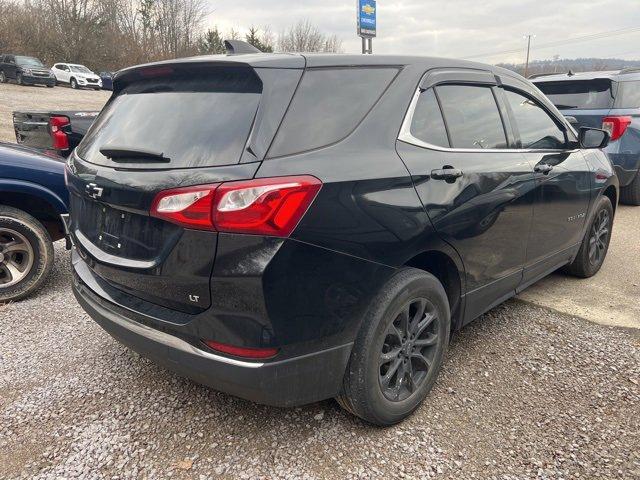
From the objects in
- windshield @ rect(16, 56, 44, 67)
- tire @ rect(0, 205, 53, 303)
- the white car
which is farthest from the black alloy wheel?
the white car

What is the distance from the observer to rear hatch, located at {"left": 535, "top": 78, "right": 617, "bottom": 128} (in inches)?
267

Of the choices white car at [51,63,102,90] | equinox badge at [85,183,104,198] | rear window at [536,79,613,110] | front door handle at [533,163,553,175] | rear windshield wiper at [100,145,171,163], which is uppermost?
white car at [51,63,102,90]

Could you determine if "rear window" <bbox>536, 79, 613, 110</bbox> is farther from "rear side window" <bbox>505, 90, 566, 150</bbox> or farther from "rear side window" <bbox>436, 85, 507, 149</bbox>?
"rear side window" <bbox>436, 85, 507, 149</bbox>

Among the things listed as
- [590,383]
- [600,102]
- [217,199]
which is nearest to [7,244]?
[217,199]

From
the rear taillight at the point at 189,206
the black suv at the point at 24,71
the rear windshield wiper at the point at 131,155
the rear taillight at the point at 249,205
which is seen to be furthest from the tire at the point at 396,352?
the black suv at the point at 24,71

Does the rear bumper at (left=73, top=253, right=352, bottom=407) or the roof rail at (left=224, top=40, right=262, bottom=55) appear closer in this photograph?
the rear bumper at (left=73, top=253, right=352, bottom=407)

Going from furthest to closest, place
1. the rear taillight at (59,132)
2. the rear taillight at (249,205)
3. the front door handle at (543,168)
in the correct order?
the rear taillight at (59,132)
the front door handle at (543,168)
the rear taillight at (249,205)

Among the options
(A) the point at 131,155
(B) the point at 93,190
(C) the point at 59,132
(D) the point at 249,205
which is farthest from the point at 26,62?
(D) the point at 249,205

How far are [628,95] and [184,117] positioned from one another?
22.7ft

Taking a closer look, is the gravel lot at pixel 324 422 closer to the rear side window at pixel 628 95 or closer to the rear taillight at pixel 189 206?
the rear taillight at pixel 189 206

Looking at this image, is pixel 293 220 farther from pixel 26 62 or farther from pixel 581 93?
pixel 26 62

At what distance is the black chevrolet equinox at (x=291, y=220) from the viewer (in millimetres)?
1882

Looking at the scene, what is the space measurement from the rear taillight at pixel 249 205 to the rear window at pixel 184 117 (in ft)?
0.48

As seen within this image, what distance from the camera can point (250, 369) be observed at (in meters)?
1.92
